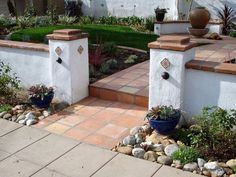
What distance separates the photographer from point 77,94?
5359 millimetres

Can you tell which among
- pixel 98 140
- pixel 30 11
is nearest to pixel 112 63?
pixel 98 140

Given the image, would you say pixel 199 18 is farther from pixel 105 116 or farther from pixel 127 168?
pixel 127 168

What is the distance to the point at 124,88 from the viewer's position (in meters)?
5.41

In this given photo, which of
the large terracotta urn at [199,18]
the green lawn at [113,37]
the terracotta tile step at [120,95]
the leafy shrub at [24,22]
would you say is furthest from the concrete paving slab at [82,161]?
the leafy shrub at [24,22]

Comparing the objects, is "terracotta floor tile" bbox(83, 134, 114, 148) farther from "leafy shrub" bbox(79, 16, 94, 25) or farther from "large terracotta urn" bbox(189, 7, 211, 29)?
"leafy shrub" bbox(79, 16, 94, 25)

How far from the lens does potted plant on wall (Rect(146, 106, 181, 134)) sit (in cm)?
405

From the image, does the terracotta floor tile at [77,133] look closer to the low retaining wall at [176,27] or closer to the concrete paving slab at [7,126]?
the concrete paving slab at [7,126]

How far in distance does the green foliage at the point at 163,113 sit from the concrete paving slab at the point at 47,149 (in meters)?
1.02

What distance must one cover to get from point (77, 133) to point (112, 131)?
0.46 metres

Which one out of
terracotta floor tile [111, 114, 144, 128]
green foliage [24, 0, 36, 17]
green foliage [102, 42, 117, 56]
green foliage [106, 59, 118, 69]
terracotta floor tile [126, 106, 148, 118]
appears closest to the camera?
terracotta floor tile [111, 114, 144, 128]

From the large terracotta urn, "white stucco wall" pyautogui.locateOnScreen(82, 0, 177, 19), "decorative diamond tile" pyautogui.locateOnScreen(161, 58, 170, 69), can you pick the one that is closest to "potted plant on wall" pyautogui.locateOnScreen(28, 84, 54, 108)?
"decorative diamond tile" pyautogui.locateOnScreen(161, 58, 170, 69)

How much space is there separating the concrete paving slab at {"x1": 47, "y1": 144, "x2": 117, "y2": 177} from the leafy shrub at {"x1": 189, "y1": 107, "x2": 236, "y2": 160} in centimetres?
101

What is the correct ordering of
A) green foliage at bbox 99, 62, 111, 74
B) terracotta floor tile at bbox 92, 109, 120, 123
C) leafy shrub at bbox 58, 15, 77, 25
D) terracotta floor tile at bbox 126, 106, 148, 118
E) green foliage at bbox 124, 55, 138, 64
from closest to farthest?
terracotta floor tile at bbox 92, 109, 120, 123 < terracotta floor tile at bbox 126, 106, 148, 118 < green foliage at bbox 99, 62, 111, 74 < green foliage at bbox 124, 55, 138, 64 < leafy shrub at bbox 58, 15, 77, 25

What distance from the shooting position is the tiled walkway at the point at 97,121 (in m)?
4.27
